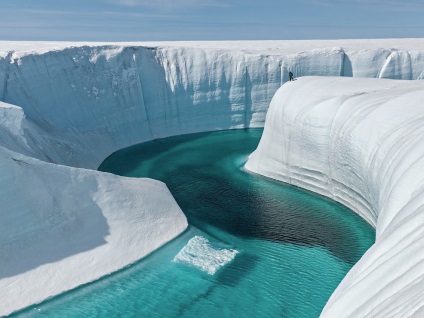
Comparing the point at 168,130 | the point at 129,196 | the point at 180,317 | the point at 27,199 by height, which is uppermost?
the point at 27,199

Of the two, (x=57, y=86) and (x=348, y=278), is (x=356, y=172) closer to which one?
Result: (x=348, y=278)

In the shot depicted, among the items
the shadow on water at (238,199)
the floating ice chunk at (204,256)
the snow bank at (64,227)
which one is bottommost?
the shadow on water at (238,199)

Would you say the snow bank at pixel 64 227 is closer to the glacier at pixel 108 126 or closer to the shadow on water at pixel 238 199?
the glacier at pixel 108 126

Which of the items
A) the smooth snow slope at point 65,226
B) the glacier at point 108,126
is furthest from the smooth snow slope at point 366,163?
the smooth snow slope at point 65,226

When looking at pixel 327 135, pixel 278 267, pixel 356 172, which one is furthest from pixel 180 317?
pixel 327 135

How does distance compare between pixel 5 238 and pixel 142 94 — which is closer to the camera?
pixel 5 238

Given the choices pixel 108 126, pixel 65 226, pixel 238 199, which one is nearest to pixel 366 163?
pixel 238 199

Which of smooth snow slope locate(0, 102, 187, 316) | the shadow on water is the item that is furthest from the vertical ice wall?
smooth snow slope locate(0, 102, 187, 316)
